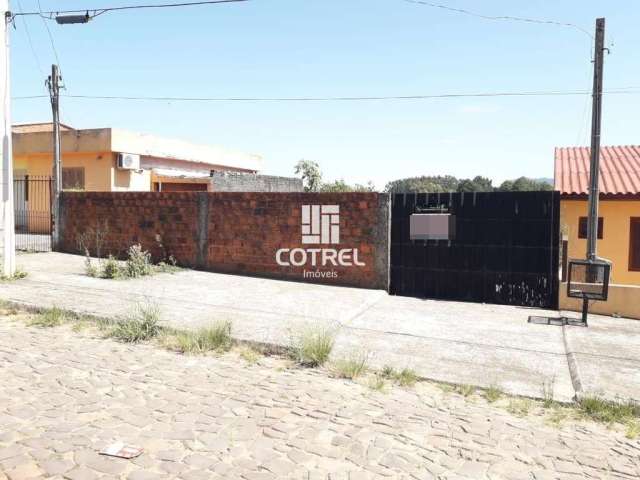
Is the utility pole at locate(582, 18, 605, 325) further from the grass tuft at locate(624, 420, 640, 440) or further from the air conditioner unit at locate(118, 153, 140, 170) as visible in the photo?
the air conditioner unit at locate(118, 153, 140, 170)

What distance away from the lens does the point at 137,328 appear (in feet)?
21.3

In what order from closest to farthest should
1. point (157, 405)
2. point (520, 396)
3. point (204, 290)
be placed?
point (157, 405)
point (520, 396)
point (204, 290)

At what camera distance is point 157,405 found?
440cm

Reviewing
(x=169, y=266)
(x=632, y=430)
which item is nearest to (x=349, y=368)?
(x=632, y=430)

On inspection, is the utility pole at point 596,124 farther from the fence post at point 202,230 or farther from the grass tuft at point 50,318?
the grass tuft at point 50,318

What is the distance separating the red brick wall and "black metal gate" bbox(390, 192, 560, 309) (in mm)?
456

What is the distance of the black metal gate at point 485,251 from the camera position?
9.12 metres

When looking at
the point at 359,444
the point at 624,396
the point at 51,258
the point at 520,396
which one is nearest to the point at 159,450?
the point at 359,444

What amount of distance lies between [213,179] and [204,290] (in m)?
11.9

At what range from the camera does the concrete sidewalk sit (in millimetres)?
5527

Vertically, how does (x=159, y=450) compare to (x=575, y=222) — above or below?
below

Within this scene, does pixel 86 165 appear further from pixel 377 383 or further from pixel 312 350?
pixel 377 383

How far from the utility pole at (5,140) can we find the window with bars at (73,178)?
431 inches

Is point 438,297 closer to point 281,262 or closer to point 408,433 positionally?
point 281,262
